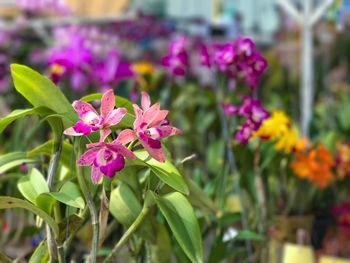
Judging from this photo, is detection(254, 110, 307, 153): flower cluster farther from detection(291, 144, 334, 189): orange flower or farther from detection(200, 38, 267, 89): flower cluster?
detection(200, 38, 267, 89): flower cluster

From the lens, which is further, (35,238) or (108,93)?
(35,238)

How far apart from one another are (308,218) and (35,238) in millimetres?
912

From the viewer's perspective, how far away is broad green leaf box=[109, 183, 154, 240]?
1.05 meters

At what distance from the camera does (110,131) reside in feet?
2.52

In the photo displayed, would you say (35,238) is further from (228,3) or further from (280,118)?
(228,3)

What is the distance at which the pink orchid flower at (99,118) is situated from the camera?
76 cm

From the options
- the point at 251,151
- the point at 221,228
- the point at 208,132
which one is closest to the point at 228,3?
the point at 208,132

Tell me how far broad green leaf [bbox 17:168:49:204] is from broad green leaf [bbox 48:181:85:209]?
45mm

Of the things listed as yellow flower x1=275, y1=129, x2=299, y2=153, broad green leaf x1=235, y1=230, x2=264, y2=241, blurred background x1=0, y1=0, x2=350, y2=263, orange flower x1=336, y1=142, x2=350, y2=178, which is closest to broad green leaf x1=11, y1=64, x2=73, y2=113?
blurred background x1=0, y1=0, x2=350, y2=263

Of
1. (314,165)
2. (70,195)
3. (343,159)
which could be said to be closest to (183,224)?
(70,195)

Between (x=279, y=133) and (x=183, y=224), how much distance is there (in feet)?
2.43

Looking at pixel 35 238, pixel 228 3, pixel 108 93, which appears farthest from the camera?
pixel 228 3

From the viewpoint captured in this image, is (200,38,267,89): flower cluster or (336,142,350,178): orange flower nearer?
(200,38,267,89): flower cluster

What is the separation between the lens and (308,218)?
2000mm
